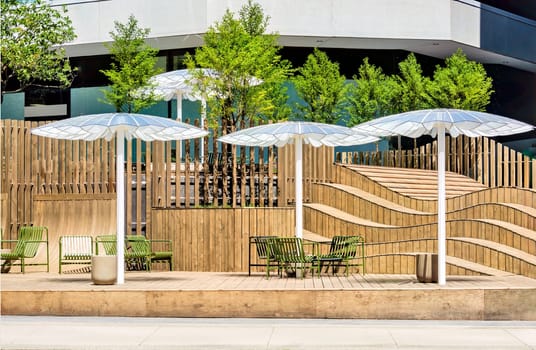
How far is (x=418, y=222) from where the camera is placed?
19.9 meters

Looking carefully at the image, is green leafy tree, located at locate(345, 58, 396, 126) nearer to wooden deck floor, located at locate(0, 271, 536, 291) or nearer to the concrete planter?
wooden deck floor, located at locate(0, 271, 536, 291)

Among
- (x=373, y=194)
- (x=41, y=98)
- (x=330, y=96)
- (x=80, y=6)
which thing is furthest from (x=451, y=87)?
(x=41, y=98)

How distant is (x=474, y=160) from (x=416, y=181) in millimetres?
2371

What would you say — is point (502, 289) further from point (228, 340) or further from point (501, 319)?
point (228, 340)

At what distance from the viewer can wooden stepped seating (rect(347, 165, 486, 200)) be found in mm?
23025

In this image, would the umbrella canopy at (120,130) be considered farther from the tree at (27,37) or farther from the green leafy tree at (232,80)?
the tree at (27,37)

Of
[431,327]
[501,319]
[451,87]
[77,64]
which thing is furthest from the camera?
[77,64]

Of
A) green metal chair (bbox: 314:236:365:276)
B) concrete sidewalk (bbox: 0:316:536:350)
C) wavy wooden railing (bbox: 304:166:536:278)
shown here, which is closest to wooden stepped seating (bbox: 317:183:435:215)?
wavy wooden railing (bbox: 304:166:536:278)

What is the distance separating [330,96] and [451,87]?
13.1 ft

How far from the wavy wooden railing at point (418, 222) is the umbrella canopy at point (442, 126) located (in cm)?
213

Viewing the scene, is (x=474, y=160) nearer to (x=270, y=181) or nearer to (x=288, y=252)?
(x=270, y=181)

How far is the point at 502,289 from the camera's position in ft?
43.6

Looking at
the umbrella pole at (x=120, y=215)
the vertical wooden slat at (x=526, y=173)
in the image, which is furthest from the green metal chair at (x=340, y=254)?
the vertical wooden slat at (x=526, y=173)

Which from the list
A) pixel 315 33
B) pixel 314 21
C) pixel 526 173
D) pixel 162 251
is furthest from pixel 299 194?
pixel 314 21
